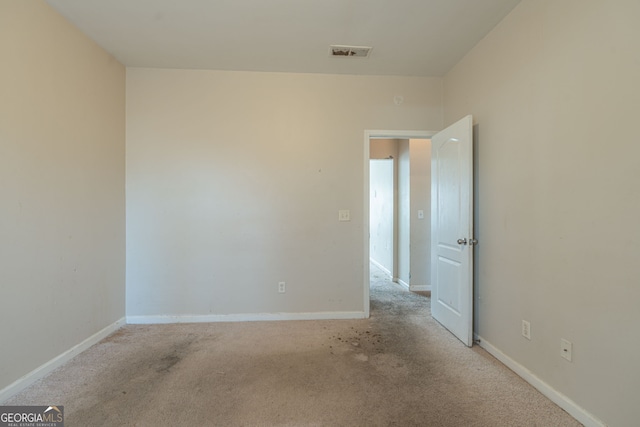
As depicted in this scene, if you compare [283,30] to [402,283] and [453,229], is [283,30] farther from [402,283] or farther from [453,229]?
[402,283]

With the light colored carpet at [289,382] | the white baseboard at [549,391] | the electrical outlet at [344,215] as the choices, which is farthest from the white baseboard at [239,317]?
the white baseboard at [549,391]

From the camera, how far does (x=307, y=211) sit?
3166 millimetres

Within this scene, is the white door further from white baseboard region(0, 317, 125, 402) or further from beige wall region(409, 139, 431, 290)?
white baseboard region(0, 317, 125, 402)

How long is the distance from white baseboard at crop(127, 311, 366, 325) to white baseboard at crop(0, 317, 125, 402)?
0.90 feet

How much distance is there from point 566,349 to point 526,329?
0.31 metres

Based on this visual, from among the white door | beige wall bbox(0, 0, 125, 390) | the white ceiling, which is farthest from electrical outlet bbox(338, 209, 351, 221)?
beige wall bbox(0, 0, 125, 390)

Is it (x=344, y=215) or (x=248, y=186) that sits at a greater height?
(x=248, y=186)

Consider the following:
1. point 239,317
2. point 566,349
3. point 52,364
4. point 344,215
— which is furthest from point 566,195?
point 52,364

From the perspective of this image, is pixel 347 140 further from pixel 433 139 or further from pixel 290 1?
pixel 290 1

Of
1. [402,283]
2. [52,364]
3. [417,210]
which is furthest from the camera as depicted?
[402,283]

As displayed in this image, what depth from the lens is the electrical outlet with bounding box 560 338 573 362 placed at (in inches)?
67.0

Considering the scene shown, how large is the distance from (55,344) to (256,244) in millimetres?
1732

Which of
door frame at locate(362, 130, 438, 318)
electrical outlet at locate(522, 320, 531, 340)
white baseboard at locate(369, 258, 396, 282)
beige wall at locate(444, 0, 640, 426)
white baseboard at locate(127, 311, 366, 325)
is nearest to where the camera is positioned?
beige wall at locate(444, 0, 640, 426)

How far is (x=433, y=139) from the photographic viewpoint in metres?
3.14
